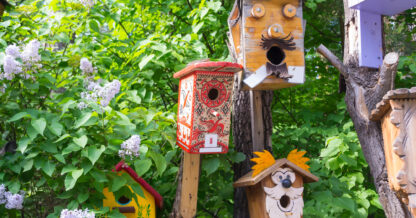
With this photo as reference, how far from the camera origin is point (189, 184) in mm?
2814

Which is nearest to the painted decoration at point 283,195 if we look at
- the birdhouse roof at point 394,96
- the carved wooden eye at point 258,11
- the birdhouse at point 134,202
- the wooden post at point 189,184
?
the wooden post at point 189,184

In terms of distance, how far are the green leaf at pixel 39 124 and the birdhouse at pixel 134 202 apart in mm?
591

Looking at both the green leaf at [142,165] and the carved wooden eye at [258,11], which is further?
the carved wooden eye at [258,11]

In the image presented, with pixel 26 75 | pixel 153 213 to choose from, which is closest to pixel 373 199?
pixel 153 213

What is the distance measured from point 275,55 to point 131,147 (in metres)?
1.24

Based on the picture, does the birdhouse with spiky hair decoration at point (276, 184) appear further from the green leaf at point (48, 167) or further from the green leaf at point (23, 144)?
the green leaf at point (23, 144)

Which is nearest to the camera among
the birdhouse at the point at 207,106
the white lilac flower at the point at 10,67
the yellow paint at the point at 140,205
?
the white lilac flower at the point at 10,67

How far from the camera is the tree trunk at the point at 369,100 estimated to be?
9.39 feet

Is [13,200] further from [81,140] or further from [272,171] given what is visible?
[272,171]

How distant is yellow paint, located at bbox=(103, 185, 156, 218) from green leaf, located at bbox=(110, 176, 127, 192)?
339 millimetres

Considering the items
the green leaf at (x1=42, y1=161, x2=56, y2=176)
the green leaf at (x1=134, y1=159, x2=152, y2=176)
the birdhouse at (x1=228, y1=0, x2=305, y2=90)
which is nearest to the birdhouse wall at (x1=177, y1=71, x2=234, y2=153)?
the birdhouse at (x1=228, y1=0, x2=305, y2=90)

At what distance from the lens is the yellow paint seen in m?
2.78

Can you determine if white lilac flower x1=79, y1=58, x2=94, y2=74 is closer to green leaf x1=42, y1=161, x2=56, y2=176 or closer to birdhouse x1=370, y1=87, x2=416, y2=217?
green leaf x1=42, y1=161, x2=56, y2=176

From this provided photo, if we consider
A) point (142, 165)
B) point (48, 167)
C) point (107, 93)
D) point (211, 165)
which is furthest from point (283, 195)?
point (48, 167)
